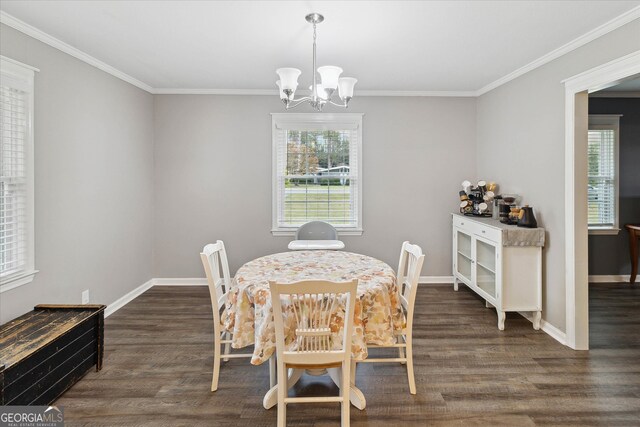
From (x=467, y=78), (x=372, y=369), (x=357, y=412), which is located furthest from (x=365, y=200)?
(x=357, y=412)

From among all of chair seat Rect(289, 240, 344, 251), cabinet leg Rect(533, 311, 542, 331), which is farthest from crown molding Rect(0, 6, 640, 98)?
cabinet leg Rect(533, 311, 542, 331)

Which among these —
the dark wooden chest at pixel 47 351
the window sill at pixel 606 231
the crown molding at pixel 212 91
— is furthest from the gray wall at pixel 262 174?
the dark wooden chest at pixel 47 351

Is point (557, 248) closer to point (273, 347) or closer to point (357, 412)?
point (357, 412)

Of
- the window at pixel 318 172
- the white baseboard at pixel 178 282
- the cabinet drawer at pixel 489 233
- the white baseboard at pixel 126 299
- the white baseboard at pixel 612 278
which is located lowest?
the white baseboard at pixel 126 299

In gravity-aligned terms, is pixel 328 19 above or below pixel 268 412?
above

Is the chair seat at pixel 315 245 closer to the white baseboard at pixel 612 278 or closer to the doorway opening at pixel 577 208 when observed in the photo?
the doorway opening at pixel 577 208

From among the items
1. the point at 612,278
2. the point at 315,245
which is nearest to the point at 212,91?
the point at 315,245

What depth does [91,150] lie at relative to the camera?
12.1 ft

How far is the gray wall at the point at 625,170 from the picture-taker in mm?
5020

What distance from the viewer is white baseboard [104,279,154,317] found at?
157 inches

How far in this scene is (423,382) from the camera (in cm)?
262

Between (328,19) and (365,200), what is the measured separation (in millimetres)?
Answer: 2656

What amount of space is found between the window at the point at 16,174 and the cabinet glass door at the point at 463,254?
13.7 feet

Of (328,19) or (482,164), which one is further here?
(482,164)
